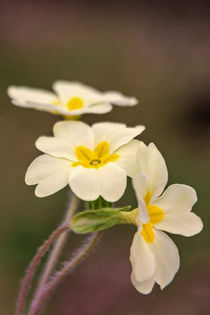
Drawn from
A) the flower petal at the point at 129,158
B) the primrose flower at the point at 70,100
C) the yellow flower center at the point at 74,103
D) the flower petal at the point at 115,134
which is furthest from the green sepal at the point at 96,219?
the yellow flower center at the point at 74,103

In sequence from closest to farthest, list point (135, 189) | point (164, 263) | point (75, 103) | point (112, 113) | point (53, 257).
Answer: point (135, 189) < point (164, 263) < point (53, 257) < point (75, 103) < point (112, 113)

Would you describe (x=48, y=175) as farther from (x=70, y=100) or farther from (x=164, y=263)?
(x=70, y=100)

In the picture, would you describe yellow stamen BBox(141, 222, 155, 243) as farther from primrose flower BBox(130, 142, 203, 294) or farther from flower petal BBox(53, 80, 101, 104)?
flower petal BBox(53, 80, 101, 104)

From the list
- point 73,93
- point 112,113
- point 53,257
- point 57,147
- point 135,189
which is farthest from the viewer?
point 112,113

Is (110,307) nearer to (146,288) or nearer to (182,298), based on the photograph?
(182,298)

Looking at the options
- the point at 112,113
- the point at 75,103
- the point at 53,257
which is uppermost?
the point at 112,113

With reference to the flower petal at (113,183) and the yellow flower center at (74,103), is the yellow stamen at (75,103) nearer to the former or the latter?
the yellow flower center at (74,103)

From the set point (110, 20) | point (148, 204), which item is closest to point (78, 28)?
point (110, 20)

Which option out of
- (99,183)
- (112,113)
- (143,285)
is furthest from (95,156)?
(112,113)

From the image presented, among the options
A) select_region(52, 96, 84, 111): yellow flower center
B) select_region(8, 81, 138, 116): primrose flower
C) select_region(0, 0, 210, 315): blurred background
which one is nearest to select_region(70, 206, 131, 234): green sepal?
select_region(8, 81, 138, 116): primrose flower
